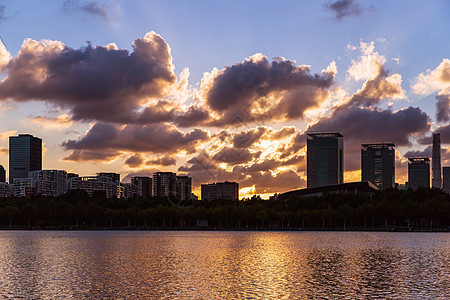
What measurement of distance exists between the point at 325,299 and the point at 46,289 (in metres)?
29.7

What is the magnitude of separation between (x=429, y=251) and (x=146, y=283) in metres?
68.6

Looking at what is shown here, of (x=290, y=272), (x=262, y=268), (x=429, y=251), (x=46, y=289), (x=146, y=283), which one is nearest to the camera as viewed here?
(x=46, y=289)

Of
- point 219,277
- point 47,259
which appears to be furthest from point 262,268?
point 47,259

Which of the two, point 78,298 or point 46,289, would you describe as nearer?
point 78,298

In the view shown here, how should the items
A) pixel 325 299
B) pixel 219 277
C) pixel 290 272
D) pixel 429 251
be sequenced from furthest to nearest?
pixel 429 251
pixel 290 272
pixel 219 277
pixel 325 299

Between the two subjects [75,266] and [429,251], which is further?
[429,251]

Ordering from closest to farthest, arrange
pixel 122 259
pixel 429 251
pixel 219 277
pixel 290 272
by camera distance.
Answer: pixel 219 277 → pixel 290 272 → pixel 122 259 → pixel 429 251

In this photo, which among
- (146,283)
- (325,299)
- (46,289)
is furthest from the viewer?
(146,283)

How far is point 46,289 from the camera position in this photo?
60.5 m

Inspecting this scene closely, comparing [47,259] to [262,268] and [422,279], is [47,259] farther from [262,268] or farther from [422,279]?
[422,279]

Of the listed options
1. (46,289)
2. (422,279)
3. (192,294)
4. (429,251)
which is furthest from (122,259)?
(429,251)

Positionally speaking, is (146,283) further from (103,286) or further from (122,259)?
(122,259)

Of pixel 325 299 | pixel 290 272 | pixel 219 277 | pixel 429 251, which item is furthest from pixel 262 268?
pixel 429 251

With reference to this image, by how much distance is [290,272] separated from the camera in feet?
246
